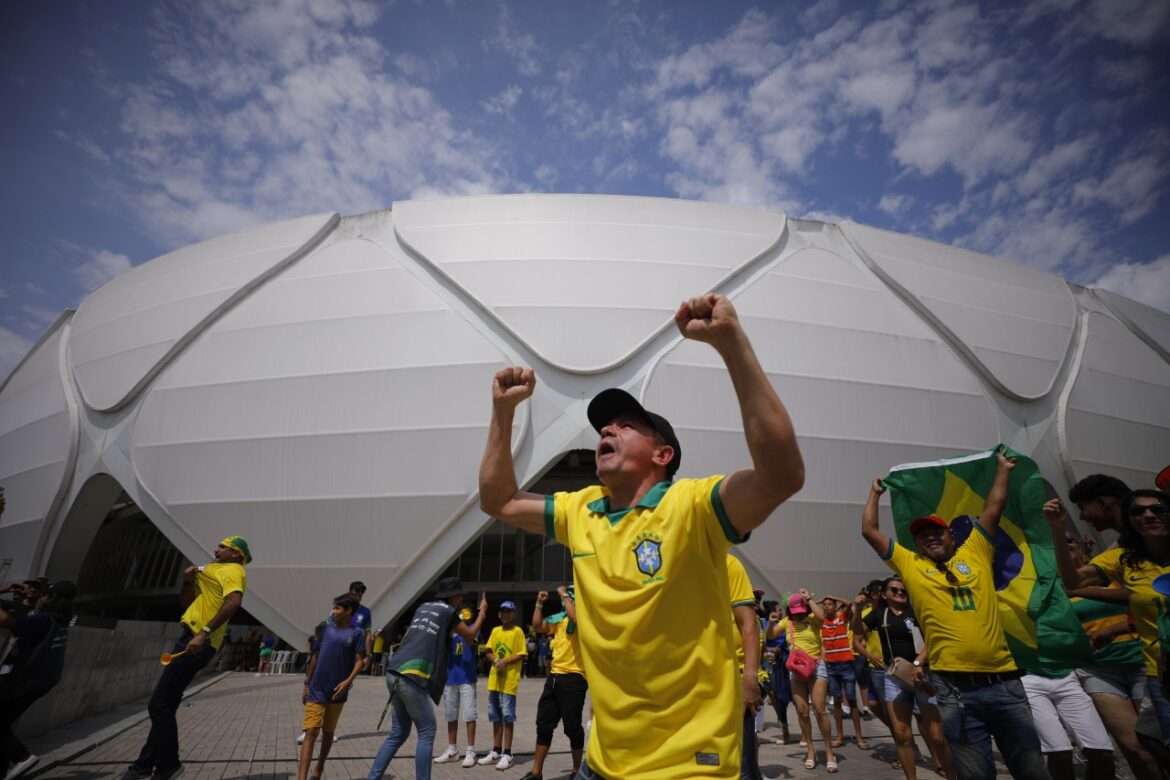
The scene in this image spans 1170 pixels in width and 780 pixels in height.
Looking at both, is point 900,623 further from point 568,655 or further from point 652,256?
point 652,256

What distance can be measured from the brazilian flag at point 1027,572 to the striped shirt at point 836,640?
340 centimetres

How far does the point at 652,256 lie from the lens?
16.9 meters

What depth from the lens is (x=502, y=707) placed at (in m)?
6.02

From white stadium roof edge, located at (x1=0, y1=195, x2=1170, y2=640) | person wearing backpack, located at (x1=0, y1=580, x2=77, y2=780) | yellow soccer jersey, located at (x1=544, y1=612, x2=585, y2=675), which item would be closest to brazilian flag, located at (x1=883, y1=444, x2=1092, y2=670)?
yellow soccer jersey, located at (x1=544, y1=612, x2=585, y2=675)

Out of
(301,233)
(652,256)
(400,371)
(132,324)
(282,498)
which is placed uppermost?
(301,233)

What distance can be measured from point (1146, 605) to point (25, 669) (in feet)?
23.6

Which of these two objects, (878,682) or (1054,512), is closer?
(1054,512)

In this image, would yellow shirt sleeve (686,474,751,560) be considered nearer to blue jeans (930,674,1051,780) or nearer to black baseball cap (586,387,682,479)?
Result: black baseball cap (586,387,682,479)

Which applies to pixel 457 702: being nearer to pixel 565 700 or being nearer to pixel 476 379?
pixel 565 700

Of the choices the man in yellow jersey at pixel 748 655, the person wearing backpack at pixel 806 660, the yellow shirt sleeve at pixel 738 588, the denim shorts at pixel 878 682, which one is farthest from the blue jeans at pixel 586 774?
the denim shorts at pixel 878 682

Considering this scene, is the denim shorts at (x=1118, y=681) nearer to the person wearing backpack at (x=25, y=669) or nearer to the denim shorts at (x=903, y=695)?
the denim shorts at (x=903, y=695)

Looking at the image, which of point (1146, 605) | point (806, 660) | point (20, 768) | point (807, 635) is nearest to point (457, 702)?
point (20, 768)

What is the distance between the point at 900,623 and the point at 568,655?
3167 millimetres

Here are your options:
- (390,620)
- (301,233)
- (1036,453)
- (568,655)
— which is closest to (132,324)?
(301,233)
